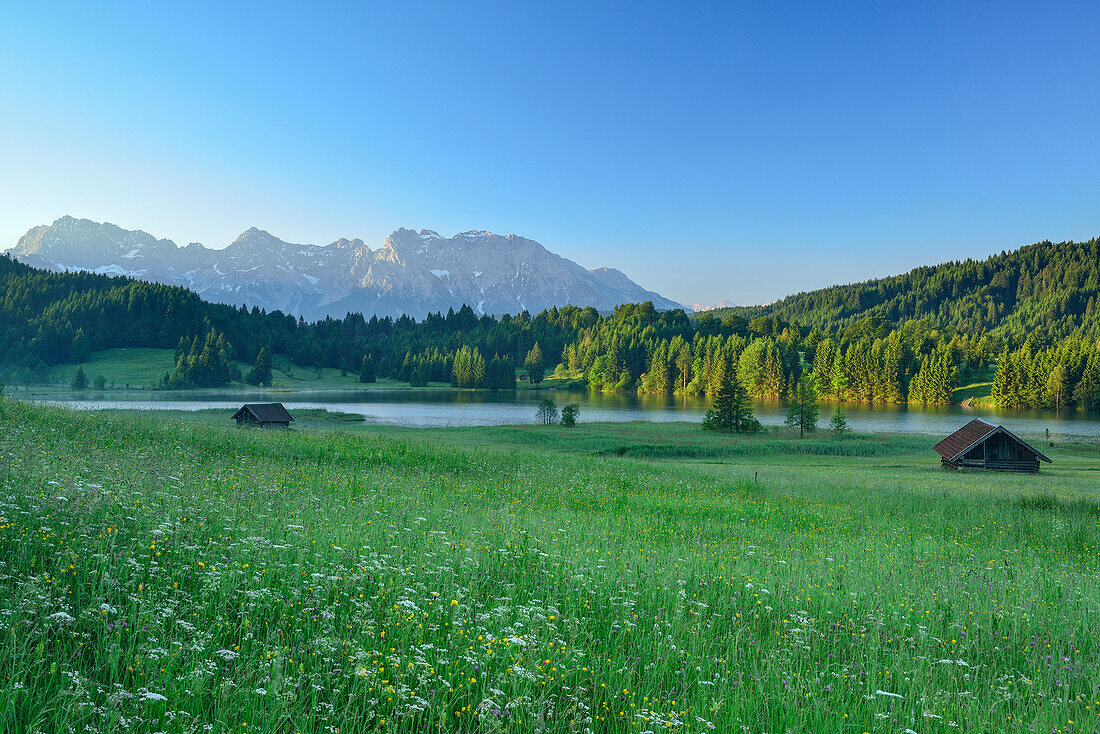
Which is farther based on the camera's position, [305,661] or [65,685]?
[305,661]

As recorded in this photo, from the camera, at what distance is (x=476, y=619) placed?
6.09m

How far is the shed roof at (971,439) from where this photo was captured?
41.4 m

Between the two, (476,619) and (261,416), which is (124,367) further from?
(476,619)

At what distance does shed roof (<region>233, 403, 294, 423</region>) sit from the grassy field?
44.1 m

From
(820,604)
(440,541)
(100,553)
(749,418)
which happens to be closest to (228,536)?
(100,553)

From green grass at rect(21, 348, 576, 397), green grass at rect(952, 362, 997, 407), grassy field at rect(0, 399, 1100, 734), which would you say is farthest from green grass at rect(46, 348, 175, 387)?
green grass at rect(952, 362, 997, 407)

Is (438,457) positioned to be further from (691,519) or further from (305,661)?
(305,661)

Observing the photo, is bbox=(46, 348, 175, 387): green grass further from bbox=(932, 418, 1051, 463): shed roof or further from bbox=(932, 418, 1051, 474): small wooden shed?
bbox=(932, 418, 1051, 474): small wooden shed

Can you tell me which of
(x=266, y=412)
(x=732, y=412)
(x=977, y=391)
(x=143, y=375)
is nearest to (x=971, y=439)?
(x=732, y=412)

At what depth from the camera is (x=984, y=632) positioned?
288 inches

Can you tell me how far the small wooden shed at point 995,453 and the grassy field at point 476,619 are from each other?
33107 mm

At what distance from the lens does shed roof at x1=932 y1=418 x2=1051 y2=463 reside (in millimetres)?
41375

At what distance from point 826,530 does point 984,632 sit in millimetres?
8890

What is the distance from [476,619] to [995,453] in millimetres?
49569
